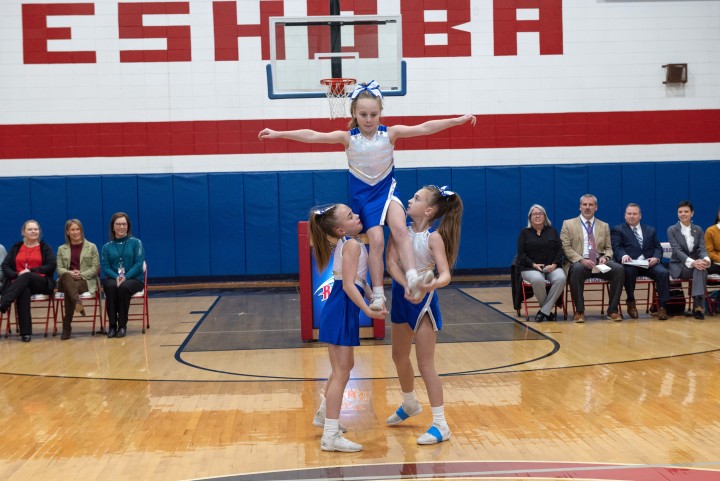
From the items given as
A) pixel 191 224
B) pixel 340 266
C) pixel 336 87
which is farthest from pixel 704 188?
pixel 340 266

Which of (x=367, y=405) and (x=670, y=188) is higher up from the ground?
(x=670, y=188)

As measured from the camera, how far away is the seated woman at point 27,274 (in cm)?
919

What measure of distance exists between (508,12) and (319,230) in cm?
1038

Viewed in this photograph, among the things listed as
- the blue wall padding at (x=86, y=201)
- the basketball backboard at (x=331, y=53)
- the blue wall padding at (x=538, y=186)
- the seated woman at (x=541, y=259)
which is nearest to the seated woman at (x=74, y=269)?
the basketball backboard at (x=331, y=53)

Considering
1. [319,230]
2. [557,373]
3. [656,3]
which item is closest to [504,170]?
[656,3]

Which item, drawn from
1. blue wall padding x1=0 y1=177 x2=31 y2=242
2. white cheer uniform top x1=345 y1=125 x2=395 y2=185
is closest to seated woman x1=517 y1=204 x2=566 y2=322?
white cheer uniform top x1=345 y1=125 x2=395 y2=185

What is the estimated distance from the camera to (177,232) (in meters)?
14.0

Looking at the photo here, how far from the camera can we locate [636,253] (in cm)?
990

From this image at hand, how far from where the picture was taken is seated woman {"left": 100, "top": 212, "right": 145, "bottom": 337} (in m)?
9.36

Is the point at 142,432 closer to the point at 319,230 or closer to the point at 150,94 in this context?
the point at 319,230

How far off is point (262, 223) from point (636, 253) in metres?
6.45

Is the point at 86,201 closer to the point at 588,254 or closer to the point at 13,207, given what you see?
the point at 13,207

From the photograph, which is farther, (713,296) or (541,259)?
(713,296)

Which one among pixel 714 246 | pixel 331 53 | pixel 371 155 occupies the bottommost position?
pixel 714 246
